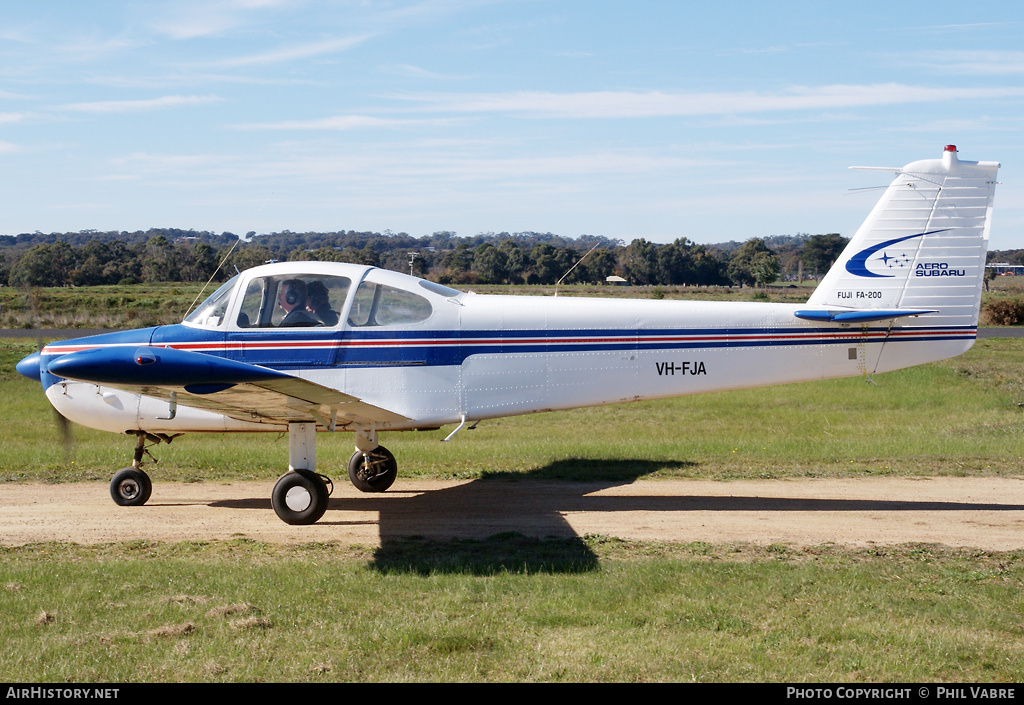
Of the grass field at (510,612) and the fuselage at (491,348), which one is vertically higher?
the fuselage at (491,348)

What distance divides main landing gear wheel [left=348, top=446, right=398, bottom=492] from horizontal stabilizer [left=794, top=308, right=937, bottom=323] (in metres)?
5.37

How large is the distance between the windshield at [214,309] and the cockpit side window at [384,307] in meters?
1.39

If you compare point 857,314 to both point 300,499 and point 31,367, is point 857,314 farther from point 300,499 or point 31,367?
point 31,367

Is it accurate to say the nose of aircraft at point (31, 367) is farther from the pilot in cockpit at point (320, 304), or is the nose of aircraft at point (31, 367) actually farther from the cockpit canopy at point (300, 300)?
the pilot in cockpit at point (320, 304)

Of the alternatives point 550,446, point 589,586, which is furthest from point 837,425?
point 589,586

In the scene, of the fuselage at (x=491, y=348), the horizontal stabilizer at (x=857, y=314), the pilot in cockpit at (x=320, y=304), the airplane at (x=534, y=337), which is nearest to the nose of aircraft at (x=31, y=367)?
the airplane at (x=534, y=337)

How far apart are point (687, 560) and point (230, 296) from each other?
568 cm

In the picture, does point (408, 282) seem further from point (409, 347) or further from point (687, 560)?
point (687, 560)

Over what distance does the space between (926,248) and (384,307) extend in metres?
6.51

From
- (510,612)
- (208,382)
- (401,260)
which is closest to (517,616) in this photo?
(510,612)

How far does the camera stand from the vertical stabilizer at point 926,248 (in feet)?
34.1

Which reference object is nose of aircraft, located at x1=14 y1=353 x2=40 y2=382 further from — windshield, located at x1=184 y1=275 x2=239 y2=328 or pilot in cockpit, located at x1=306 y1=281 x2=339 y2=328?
pilot in cockpit, located at x1=306 y1=281 x2=339 y2=328

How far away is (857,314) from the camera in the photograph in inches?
406

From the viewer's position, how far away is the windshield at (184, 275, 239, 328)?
9766 millimetres
